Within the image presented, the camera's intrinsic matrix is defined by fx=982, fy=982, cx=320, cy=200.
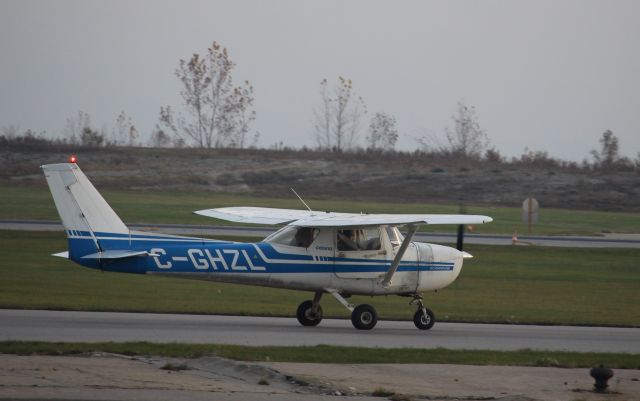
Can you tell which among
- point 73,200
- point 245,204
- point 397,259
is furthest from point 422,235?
point 73,200

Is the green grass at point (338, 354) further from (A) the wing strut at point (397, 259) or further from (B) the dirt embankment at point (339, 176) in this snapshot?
(B) the dirt embankment at point (339, 176)

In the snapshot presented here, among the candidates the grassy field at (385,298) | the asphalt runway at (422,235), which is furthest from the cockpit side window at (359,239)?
the asphalt runway at (422,235)

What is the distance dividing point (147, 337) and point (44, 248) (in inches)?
815

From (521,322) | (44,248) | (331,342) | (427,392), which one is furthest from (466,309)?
(44,248)

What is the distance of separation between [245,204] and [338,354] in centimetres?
4520

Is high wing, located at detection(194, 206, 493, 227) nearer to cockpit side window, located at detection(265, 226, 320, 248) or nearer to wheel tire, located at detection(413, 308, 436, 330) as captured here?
cockpit side window, located at detection(265, 226, 320, 248)

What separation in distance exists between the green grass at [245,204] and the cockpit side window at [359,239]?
30748 mm

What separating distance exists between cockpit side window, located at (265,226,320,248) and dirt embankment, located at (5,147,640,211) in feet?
159

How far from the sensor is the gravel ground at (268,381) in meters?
12.1

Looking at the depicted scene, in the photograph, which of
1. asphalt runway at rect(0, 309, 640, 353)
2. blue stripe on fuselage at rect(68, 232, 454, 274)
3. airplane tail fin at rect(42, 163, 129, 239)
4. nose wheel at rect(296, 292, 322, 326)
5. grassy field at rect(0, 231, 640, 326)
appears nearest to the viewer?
asphalt runway at rect(0, 309, 640, 353)

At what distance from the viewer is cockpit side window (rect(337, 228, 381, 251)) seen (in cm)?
2052

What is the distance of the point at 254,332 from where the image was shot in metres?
18.9

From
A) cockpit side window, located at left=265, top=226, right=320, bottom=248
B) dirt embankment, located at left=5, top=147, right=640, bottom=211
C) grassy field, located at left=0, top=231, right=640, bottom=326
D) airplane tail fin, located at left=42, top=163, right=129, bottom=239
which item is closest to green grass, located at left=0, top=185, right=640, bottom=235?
dirt embankment, located at left=5, top=147, right=640, bottom=211

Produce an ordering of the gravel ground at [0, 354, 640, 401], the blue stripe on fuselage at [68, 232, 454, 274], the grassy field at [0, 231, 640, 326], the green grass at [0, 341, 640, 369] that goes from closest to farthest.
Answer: the gravel ground at [0, 354, 640, 401]
the green grass at [0, 341, 640, 369]
the blue stripe on fuselage at [68, 232, 454, 274]
the grassy field at [0, 231, 640, 326]
